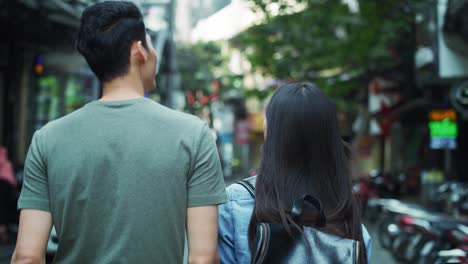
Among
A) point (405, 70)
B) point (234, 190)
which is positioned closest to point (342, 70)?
point (405, 70)

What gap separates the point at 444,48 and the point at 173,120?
12699mm

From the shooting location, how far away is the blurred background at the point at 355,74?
1072 centimetres

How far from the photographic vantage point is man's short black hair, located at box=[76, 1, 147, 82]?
2.28 metres

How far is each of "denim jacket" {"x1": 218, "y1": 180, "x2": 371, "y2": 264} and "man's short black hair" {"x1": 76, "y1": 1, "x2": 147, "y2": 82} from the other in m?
0.57

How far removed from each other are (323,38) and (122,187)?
1508cm

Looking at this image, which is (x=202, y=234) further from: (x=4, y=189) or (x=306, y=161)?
(x=4, y=189)

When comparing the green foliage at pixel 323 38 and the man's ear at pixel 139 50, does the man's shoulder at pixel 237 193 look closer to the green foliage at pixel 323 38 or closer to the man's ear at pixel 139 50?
the man's ear at pixel 139 50

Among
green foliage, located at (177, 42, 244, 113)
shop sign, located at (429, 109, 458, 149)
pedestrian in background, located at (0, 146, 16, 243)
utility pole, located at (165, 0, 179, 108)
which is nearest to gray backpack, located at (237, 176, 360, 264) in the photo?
pedestrian in background, located at (0, 146, 16, 243)

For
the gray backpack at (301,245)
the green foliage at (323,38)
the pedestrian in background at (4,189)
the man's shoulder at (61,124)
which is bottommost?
the pedestrian in background at (4,189)

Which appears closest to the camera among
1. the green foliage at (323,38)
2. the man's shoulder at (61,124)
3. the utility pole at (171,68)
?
the man's shoulder at (61,124)

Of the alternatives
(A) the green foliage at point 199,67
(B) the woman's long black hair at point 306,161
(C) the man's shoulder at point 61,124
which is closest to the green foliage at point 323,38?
(B) the woman's long black hair at point 306,161

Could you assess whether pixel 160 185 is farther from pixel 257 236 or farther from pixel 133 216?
pixel 257 236

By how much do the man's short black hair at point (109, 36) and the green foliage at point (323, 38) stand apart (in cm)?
1394

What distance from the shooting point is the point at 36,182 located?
7.25ft
